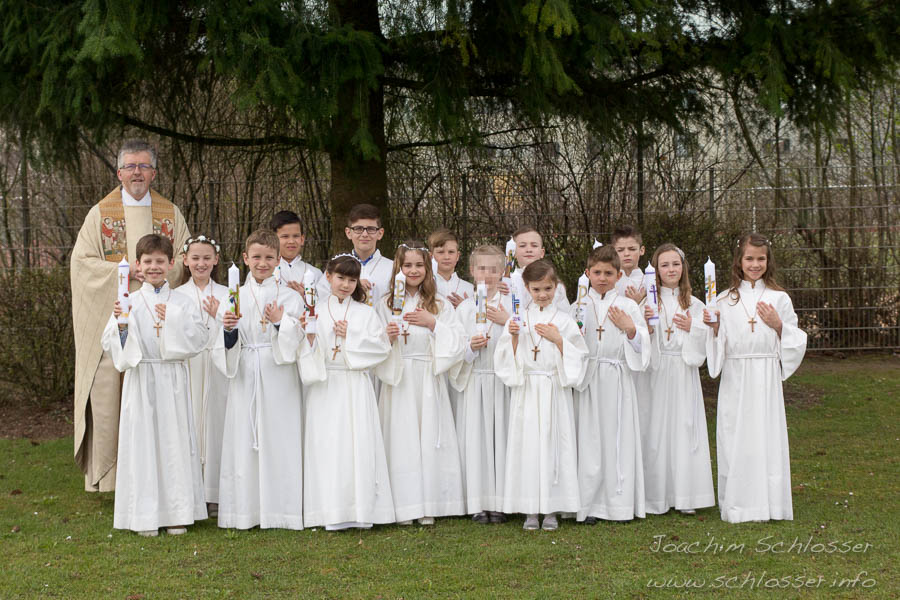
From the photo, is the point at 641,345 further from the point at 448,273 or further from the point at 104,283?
the point at 104,283

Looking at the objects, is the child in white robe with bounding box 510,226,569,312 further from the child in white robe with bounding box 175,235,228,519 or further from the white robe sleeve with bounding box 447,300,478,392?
the child in white robe with bounding box 175,235,228,519

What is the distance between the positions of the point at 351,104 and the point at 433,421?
9.68 feet

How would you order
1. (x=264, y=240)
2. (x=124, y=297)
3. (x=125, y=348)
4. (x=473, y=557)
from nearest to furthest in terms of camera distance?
1. (x=473, y=557)
2. (x=124, y=297)
3. (x=125, y=348)
4. (x=264, y=240)

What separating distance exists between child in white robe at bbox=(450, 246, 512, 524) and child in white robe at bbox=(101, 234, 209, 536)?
1.78 metres

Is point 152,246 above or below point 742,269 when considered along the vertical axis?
above

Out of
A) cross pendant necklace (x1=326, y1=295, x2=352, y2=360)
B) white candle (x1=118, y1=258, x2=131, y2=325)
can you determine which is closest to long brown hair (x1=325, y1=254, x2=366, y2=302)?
cross pendant necklace (x1=326, y1=295, x2=352, y2=360)

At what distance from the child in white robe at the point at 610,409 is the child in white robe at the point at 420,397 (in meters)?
0.86

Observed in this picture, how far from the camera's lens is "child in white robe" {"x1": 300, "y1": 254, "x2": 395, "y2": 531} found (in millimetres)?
6422

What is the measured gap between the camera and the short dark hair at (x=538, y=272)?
6496mm

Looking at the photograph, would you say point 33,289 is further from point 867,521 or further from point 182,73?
A: point 867,521

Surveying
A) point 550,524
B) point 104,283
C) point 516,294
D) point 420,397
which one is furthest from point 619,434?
point 104,283

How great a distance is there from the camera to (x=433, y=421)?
22.0 ft

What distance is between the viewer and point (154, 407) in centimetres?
638

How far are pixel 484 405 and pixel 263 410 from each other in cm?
148
